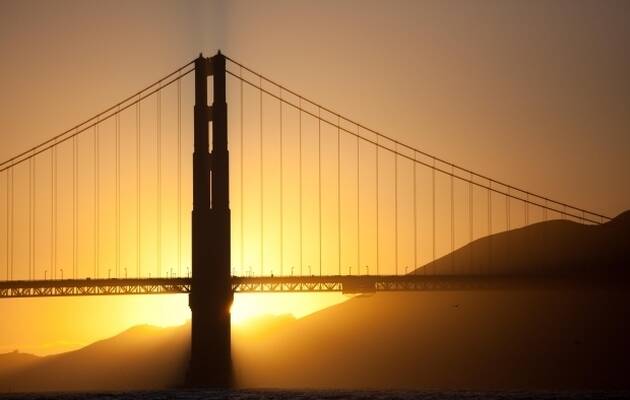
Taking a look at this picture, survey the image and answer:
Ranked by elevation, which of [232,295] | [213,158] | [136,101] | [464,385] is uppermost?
[136,101]

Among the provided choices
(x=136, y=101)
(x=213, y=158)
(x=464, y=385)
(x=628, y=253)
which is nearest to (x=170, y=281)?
(x=213, y=158)

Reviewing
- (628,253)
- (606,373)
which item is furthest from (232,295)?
(628,253)

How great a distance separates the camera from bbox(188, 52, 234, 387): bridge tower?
10688 cm

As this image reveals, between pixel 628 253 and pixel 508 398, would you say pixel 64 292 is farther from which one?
pixel 628 253

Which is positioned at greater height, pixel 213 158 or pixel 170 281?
pixel 213 158

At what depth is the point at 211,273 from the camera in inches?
4210

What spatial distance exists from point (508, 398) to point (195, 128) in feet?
123

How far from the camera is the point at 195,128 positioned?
366 ft

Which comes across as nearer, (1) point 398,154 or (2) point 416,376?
(1) point 398,154

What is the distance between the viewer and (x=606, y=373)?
563 ft

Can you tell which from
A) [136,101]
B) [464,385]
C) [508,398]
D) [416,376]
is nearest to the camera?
[508,398]

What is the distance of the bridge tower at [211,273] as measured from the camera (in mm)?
106875

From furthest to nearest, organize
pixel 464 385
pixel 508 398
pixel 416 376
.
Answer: pixel 416 376, pixel 464 385, pixel 508 398

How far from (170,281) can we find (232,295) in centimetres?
585
